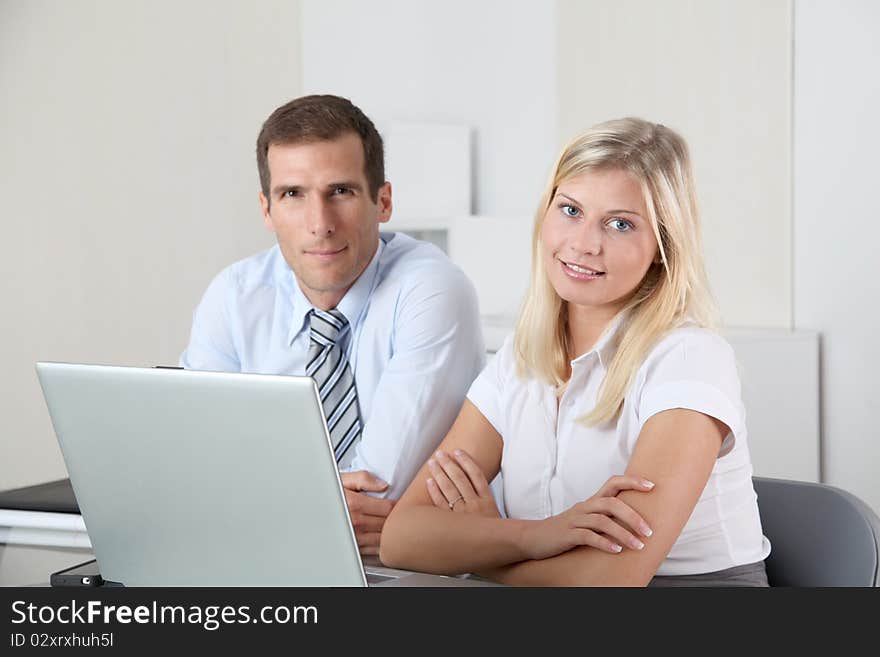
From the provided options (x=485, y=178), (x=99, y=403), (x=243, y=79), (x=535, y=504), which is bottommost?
(x=535, y=504)

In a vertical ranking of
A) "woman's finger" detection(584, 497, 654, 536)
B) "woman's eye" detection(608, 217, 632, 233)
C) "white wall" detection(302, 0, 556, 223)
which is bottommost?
"woman's finger" detection(584, 497, 654, 536)

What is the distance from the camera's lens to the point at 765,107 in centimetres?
339

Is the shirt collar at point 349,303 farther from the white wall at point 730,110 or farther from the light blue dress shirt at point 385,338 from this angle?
the white wall at point 730,110

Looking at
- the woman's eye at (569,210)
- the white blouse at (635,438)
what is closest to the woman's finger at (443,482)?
the white blouse at (635,438)

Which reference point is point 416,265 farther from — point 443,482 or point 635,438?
point 635,438

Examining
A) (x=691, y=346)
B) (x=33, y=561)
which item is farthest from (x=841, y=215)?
(x=33, y=561)

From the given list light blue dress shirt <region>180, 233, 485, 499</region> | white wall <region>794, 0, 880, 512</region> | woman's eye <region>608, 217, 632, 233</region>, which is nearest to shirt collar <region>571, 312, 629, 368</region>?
woman's eye <region>608, 217, 632, 233</region>

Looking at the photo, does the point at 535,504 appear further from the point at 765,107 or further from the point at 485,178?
the point at 485,178

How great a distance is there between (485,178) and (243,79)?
122 cm

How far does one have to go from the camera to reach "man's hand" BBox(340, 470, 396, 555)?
1.70m

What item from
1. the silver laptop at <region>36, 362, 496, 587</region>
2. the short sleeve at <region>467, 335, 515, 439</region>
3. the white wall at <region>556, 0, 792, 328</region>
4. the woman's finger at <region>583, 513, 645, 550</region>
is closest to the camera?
the silver laptop at <region>36, 362, 496, 587</region>

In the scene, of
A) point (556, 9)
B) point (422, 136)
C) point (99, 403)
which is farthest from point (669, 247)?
point (422, 136)

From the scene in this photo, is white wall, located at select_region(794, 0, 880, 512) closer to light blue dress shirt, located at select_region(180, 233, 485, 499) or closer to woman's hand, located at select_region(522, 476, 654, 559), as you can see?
light blue dress shirt, located at select_region(180, 233, 485, 499)

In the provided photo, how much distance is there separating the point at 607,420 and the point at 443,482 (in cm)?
28
